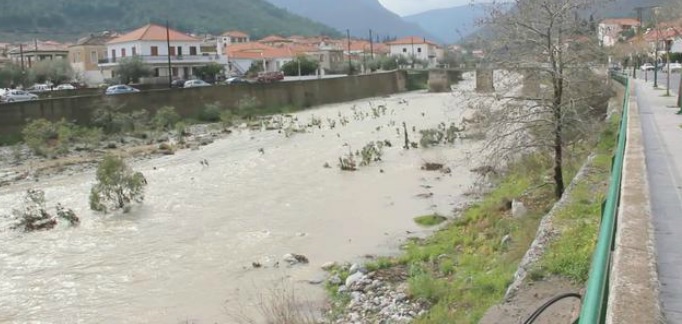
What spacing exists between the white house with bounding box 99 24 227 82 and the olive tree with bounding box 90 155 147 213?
179 ft

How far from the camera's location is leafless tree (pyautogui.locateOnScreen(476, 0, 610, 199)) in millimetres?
13211

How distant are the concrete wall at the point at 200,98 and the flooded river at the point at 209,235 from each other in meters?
11.3

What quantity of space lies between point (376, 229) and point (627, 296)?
12.0m

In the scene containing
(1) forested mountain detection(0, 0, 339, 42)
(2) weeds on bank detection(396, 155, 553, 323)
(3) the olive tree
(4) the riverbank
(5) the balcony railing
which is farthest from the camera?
(1) forested mountain detection(0, 0, 339, 42)

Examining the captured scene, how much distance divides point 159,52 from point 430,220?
65936mm

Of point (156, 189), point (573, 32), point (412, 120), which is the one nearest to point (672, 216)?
point (573, 32)

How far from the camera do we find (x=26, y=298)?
12664 millimetres

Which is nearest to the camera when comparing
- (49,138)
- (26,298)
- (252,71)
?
(26,298)

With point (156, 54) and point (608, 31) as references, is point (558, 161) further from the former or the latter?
point (156, 54)

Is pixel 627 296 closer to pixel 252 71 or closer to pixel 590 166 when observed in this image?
pixel 590 166

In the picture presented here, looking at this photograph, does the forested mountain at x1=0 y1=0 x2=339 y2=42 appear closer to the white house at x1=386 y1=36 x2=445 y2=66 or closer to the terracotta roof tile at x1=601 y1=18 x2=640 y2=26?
the white house at x1=386 y1=36 x2=445 y2=66

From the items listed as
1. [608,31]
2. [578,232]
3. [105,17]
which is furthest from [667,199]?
[105,17]

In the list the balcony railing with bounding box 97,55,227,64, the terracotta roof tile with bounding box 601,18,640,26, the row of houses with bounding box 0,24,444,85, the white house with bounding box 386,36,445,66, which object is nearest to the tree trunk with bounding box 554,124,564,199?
the terracotta roof tile with bounding box 601,18,640,26

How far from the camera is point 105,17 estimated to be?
154250mm
